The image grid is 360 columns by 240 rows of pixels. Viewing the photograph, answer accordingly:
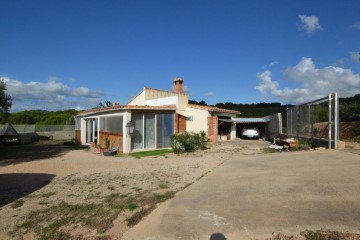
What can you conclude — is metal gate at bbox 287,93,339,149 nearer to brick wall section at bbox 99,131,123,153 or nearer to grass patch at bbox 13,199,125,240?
grass patch at bbox 13,199,125,240

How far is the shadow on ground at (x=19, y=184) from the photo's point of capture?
7.54 m

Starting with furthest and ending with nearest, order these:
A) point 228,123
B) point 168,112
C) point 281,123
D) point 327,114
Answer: point 228,123
point 281,123
point 168,112
point 327,114

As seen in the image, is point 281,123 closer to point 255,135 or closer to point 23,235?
point 255,135

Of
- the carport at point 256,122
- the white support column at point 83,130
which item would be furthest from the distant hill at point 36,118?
the carport at point 256,122

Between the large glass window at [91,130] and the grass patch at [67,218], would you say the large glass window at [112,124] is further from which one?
the grass patch at [67,218]

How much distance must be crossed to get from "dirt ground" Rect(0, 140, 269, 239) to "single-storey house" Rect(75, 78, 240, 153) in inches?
194

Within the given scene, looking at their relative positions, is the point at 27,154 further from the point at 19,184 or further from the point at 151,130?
the point at 19,184

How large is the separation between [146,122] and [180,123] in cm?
326

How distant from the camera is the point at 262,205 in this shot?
5.39 m

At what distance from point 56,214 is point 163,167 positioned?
5.52 m

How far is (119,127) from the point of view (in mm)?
17500

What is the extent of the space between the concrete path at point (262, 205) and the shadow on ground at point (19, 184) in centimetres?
428

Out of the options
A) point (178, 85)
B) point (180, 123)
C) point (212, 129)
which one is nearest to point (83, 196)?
point (180, 123)

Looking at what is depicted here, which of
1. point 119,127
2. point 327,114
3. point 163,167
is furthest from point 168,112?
point 327,114
